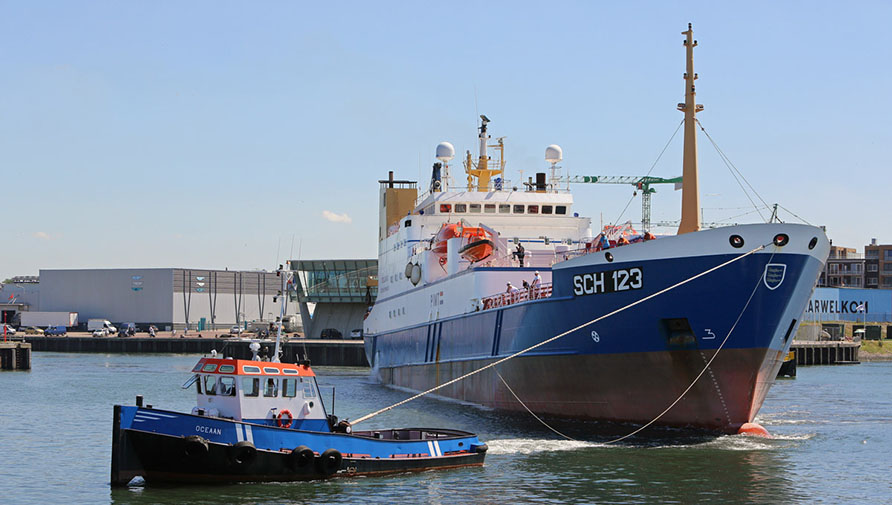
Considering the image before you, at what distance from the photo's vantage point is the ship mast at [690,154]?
26.9 m

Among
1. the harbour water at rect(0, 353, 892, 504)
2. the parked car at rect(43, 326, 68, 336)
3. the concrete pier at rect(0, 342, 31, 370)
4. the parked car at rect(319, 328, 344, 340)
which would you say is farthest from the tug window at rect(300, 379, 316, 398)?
the parked car at rect(43, 326, 68, 336)

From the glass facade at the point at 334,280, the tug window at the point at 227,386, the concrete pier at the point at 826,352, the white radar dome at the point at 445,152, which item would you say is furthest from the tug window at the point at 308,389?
the glass facade at the point at 334,280

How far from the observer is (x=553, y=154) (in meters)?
43.8

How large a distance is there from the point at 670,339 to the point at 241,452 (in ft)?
35.5

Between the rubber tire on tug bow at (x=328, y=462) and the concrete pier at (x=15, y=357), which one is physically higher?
the rubber tire on tug bow at (x=328, y=462)

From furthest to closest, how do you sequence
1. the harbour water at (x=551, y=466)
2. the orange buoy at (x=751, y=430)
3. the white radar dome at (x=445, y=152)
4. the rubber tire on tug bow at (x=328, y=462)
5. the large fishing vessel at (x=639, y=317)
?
the white radar dome at (x=445, y=152) < the orange buoy at (x=751, y=430) < the large fishing vessel at (x=639, y=317) < the rubber tire on tug bow at (x=328, y=462) < the harbour water at (x=551, y=466)

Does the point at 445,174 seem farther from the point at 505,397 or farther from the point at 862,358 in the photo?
the point at 862,358

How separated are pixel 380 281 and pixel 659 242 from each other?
29.4m

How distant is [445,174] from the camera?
45.4m

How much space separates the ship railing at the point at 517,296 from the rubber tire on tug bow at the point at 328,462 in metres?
9.54

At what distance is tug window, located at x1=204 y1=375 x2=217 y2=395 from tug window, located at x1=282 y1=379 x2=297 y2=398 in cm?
142

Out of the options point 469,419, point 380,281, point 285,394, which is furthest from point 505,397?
point 380,281

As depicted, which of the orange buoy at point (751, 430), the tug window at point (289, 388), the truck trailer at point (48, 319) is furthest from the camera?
the truck trailer at point (48, 319)

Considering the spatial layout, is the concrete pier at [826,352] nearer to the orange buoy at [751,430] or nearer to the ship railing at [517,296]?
the ship railing at [517,296]
